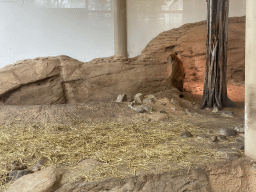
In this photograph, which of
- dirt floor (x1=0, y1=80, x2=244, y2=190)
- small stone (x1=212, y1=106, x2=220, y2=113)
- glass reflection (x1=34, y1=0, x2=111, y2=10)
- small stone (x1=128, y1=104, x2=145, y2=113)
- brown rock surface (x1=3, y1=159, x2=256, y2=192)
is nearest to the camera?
brown rock surface (x1=3, y1=159, x2=256, y2=192)

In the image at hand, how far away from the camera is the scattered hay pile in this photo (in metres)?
2.89

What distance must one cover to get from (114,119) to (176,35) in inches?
164

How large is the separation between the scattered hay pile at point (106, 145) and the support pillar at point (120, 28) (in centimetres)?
342

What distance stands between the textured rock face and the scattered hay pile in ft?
7.43

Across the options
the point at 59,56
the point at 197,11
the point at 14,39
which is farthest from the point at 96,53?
the point at 197,11

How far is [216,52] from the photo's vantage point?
632 centimetres

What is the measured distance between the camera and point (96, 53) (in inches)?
297

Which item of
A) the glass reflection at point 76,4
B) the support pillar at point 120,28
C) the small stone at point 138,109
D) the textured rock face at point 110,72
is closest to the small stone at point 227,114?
the small stone at point 138,109

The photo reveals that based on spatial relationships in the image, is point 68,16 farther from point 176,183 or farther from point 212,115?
point 176,183

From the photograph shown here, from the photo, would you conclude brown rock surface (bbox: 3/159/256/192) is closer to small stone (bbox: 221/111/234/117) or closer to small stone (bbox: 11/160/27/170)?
small stone (bbox: 11/160/27/170)

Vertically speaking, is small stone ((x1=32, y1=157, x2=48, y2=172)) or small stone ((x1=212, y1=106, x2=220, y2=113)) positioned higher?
small stone ((x1=32, y1=157, x2=48, y2=172))

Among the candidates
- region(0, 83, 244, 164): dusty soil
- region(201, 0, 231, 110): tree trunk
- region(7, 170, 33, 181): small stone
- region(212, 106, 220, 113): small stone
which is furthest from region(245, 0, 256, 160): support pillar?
region(201, 0, 231, 110): tree trunk

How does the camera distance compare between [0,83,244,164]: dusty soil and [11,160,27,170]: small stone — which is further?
[0,83,244,164]: dusty soil

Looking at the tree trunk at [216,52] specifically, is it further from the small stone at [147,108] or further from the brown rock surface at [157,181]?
the brown rock surface at [157,181]
